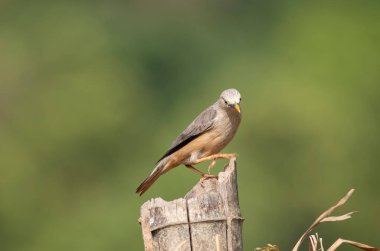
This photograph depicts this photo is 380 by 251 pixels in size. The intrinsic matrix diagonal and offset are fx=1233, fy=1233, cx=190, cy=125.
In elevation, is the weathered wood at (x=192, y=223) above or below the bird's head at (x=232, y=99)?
below

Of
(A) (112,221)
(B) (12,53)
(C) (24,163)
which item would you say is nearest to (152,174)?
(A) (112,221)

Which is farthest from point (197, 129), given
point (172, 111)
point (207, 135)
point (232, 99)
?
point (172, 111)

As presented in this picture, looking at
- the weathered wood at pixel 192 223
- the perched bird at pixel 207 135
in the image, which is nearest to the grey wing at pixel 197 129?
the perched bird at pixel 207 135

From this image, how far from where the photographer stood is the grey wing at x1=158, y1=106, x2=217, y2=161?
1257cm

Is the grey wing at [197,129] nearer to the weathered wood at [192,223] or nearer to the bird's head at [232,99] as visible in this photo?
the bird's head at [232,99]

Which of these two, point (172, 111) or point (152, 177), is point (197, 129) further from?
point (172, 111)

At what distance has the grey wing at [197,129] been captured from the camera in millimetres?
12570

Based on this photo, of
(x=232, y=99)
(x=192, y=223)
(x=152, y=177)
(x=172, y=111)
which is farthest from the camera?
(x=172, y=111)

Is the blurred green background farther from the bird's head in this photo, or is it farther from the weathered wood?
the weathered wood

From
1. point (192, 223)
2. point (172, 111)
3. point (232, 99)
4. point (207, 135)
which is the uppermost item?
point (172, 111)

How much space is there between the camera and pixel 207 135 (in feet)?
41.3

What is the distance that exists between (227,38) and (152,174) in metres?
44.9

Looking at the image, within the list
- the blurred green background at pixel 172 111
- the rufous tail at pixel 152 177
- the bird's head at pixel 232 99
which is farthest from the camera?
the blurred green background at pixel 172 111

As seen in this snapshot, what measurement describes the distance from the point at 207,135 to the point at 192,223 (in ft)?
12.4
